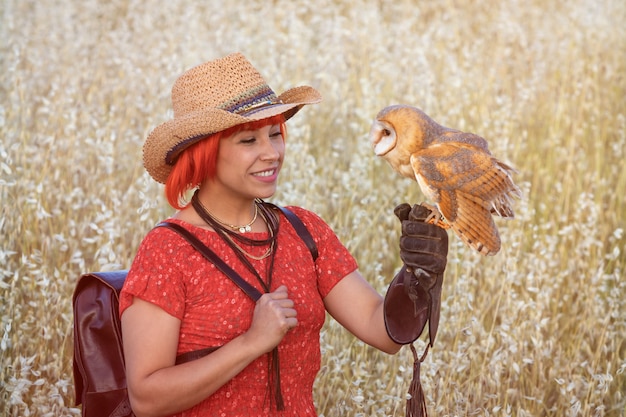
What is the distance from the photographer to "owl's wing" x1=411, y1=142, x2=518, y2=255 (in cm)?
211

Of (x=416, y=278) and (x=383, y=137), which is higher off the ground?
(x=383, y=137)

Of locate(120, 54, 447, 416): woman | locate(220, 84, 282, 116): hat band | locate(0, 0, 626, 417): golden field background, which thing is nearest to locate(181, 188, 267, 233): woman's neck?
locate(120, 54, 447, 416): woman

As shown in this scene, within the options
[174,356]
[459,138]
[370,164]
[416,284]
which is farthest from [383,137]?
[370,164]

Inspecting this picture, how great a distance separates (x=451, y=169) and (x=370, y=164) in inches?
102

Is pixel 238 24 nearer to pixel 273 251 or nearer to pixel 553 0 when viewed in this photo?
pixel 553 0

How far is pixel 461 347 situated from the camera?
3.40 meters

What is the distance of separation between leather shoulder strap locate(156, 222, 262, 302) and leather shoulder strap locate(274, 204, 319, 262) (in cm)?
28

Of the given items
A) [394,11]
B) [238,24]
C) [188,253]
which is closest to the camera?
[188,253]

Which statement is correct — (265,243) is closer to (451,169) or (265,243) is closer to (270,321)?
(270,321)

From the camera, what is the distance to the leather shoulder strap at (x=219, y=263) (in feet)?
7.79

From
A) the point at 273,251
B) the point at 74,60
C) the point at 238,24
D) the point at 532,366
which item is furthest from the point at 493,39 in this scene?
the point at 273,251

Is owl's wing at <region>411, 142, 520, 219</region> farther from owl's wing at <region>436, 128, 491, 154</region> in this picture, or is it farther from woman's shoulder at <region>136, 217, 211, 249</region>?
woman's shoulder at <region>136, 217, 211, 249</region>

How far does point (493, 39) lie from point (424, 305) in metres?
5.05

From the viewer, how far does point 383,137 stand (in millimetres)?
2176
